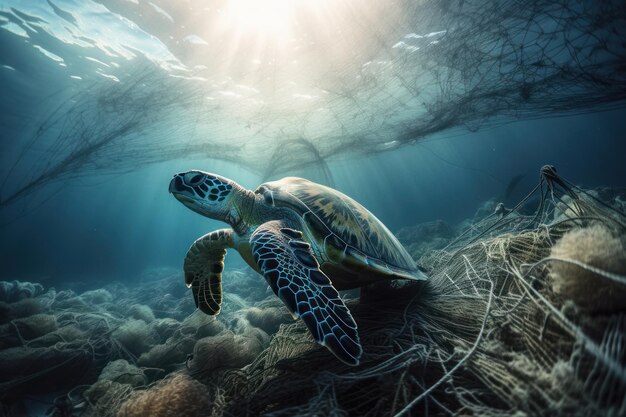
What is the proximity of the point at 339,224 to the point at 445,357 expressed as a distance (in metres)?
1.58

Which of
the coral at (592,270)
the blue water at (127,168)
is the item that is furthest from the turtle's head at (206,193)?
the blue water at (127,168)

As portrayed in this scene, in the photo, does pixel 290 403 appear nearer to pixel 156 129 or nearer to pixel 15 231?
pixel 156 129

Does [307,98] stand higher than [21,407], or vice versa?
[307,98]

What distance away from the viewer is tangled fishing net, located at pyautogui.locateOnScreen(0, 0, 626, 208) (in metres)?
6.01

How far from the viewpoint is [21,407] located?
3.14 metres

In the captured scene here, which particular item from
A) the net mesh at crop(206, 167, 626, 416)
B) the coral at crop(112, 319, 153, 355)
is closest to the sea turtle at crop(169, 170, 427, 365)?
the net mesh at crop(206, 167, 626, 416)

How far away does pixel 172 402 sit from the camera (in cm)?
169

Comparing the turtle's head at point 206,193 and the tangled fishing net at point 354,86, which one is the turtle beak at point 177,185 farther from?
the tangled fishing net at point 354,86

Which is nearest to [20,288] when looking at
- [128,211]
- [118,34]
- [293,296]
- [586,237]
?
[118,34]

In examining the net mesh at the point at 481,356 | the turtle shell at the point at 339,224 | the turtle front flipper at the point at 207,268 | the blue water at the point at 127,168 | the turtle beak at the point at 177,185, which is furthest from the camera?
the blue water at the point at 127,168

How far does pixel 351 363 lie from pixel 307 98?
1046 centimetres

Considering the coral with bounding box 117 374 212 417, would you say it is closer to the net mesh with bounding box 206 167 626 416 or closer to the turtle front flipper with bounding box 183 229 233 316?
the net mesh with bounding box 206 167 626 416

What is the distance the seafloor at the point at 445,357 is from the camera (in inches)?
38.5

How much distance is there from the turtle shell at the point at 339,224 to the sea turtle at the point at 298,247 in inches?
0.4
